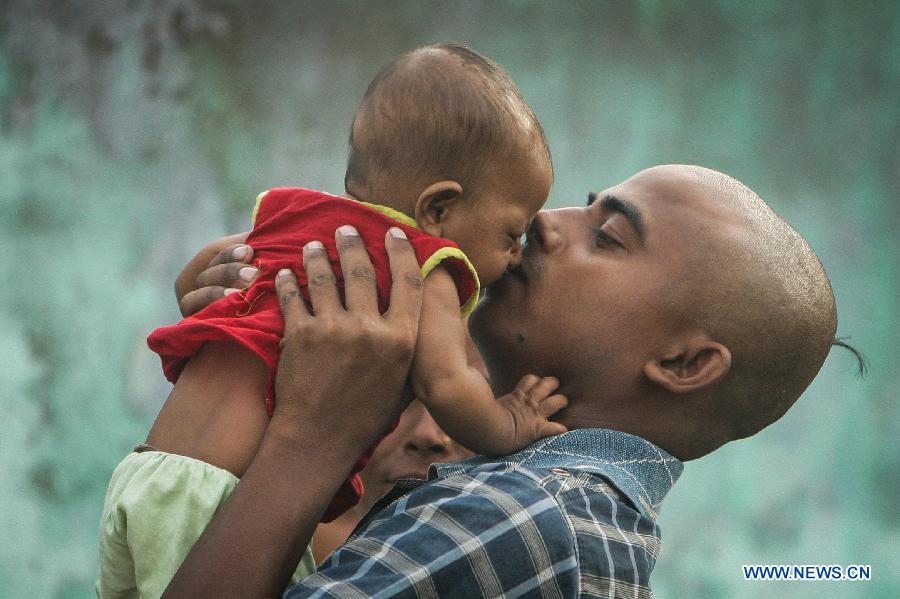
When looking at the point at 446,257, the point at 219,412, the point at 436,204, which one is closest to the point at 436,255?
the point at 446,257

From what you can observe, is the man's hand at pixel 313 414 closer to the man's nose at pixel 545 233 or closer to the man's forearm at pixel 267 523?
the man's forearm at pixel 267 523

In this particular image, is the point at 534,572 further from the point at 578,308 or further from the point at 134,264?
the point at 134,264

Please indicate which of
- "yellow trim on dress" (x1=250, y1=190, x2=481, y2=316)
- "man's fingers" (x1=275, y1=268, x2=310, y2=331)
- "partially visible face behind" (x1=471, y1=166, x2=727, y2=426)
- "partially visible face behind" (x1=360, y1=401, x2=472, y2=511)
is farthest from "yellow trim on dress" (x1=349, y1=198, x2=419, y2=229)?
"partially visible face behind" (x1=360, y1=401, x2=472, y2=511)

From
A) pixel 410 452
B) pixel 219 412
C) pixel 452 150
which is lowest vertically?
pixel 410 452

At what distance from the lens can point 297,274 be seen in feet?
6.56

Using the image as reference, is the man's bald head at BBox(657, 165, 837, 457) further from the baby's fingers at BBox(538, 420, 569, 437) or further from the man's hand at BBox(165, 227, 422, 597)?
the man's hand at BBox(165, 227, 422, 597)

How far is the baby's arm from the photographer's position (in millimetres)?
1926

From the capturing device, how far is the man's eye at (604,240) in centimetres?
223

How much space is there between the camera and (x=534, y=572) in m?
1.75

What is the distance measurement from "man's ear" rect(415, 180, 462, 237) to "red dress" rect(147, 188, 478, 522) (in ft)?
0.12

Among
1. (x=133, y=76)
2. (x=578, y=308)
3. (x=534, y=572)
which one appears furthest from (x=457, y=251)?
(x=133, y=76)

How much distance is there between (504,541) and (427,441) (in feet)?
4.11

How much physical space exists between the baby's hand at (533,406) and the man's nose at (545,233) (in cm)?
27

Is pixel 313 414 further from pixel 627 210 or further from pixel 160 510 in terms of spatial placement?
pixel 627 210
